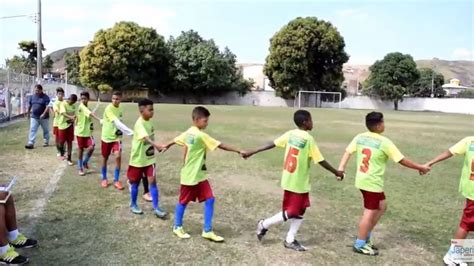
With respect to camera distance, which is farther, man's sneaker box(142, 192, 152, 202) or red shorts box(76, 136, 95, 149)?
red shorts box(76, 136, 95, 149)

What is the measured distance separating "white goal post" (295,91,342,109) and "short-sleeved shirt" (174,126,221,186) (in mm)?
49529

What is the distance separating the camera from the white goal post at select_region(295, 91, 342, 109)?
178 ft

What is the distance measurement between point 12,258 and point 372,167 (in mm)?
3575

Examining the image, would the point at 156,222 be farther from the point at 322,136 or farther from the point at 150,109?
the point at 322,136

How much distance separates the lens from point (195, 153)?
5.16 meters

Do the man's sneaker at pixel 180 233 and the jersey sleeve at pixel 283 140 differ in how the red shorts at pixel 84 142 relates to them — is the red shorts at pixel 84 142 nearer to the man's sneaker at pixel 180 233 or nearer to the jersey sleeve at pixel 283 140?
the man's sneaker at pixel 180 233

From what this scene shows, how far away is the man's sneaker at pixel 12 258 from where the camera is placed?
4145 millimetres

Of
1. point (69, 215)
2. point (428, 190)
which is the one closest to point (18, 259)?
point (69, 215)

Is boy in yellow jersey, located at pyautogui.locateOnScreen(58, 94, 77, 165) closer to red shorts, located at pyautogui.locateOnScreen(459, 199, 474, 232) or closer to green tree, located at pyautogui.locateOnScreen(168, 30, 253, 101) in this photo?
red shorts, located at pyautogui.locateOnScreen(459, 199, 474, 232)

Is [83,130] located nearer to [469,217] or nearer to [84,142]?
[84,142]

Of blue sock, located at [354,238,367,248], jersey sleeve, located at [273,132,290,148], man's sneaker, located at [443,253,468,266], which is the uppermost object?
jersey sleeve, located at [273,132,290,148]

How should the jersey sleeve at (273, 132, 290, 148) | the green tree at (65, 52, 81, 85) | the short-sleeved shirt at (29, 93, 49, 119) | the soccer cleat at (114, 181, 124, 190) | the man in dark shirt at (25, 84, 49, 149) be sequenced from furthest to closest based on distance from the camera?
1. the green tree at (65, 52, 81, 85)
2. the short-sleeved shirt at (29, 93, 49, 119)
3. the man in dark shirt at (25, 84, 49, 149)
4. the soccer cleat at (114, 181, 124, 190)
5. the jersey sleeve at (273, 132, 290, 148)

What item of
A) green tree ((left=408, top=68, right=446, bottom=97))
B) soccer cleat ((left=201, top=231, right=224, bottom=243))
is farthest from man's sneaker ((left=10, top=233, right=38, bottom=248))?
green tree ((left=408, top=68, right=446, bottom=97))

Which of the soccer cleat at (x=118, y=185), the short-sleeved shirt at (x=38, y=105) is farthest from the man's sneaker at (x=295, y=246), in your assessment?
the short-sleeved shirt at (x=38, y=105)
